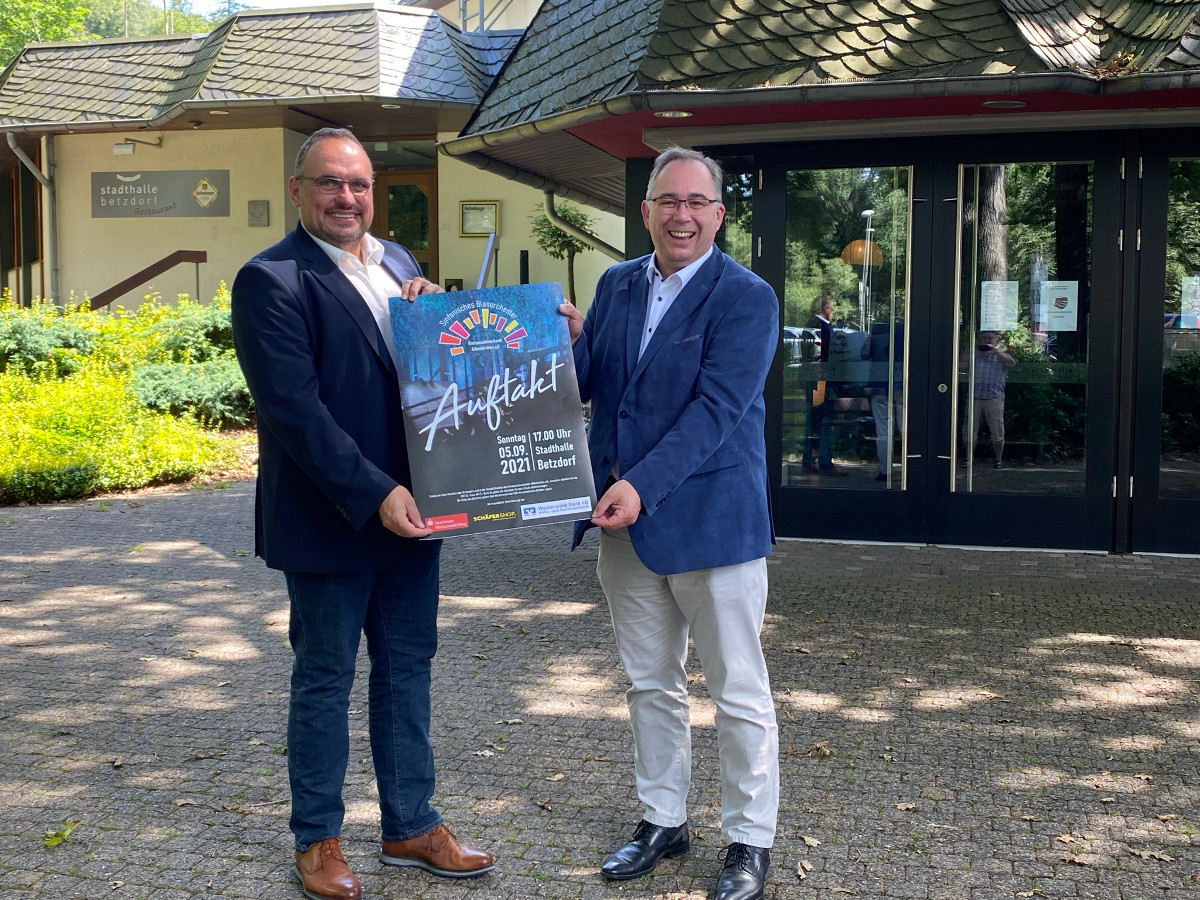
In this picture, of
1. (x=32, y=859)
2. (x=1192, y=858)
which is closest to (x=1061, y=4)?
(x=1192, y=858)

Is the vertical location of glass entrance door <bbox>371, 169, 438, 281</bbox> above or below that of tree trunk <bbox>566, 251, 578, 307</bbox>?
above

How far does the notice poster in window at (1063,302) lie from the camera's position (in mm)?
8180

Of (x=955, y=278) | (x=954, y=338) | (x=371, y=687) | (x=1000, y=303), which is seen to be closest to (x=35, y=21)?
(x=955, y=278)

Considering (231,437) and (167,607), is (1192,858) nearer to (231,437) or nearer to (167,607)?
(167,607)

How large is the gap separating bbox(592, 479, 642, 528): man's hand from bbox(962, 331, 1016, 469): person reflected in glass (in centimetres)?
563

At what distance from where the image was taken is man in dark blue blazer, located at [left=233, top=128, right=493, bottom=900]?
3.16 m

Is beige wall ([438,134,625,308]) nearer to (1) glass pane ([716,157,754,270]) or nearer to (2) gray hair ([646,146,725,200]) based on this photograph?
(1) glass pane ([716,157,754,270])

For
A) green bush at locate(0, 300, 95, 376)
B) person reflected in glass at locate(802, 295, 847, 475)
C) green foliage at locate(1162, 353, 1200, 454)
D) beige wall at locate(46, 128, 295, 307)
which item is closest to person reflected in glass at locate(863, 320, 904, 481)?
person reflected in glass at locate(802, 295, 847, 475)

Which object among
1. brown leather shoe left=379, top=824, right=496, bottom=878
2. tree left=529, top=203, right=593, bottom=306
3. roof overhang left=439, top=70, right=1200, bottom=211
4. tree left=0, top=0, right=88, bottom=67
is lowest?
brown leather shoe left=379, top=824, right=496, bottom=878

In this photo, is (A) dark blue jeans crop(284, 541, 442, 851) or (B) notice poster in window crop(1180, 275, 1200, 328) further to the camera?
(B) notice poster in window crop(1180, 275, 1200, 328)

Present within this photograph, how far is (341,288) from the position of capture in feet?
10.8

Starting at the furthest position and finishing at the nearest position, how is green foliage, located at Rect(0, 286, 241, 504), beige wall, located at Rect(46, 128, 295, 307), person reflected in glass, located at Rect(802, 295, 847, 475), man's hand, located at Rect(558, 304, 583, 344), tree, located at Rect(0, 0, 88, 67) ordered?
tree, located at Rect(0, 0, 88, 67) < beige wall, located at Rect(46, 128, 295, 307) < green foliage, located at Rect(0, 286, 241, 504) < person reflected in glass, located at Rect(802, 295, 847, 475) < man's hand, located at Rect(558, 304, 583, 344)

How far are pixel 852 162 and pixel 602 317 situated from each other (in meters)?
5.23

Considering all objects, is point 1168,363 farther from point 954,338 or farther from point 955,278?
point 955,278
